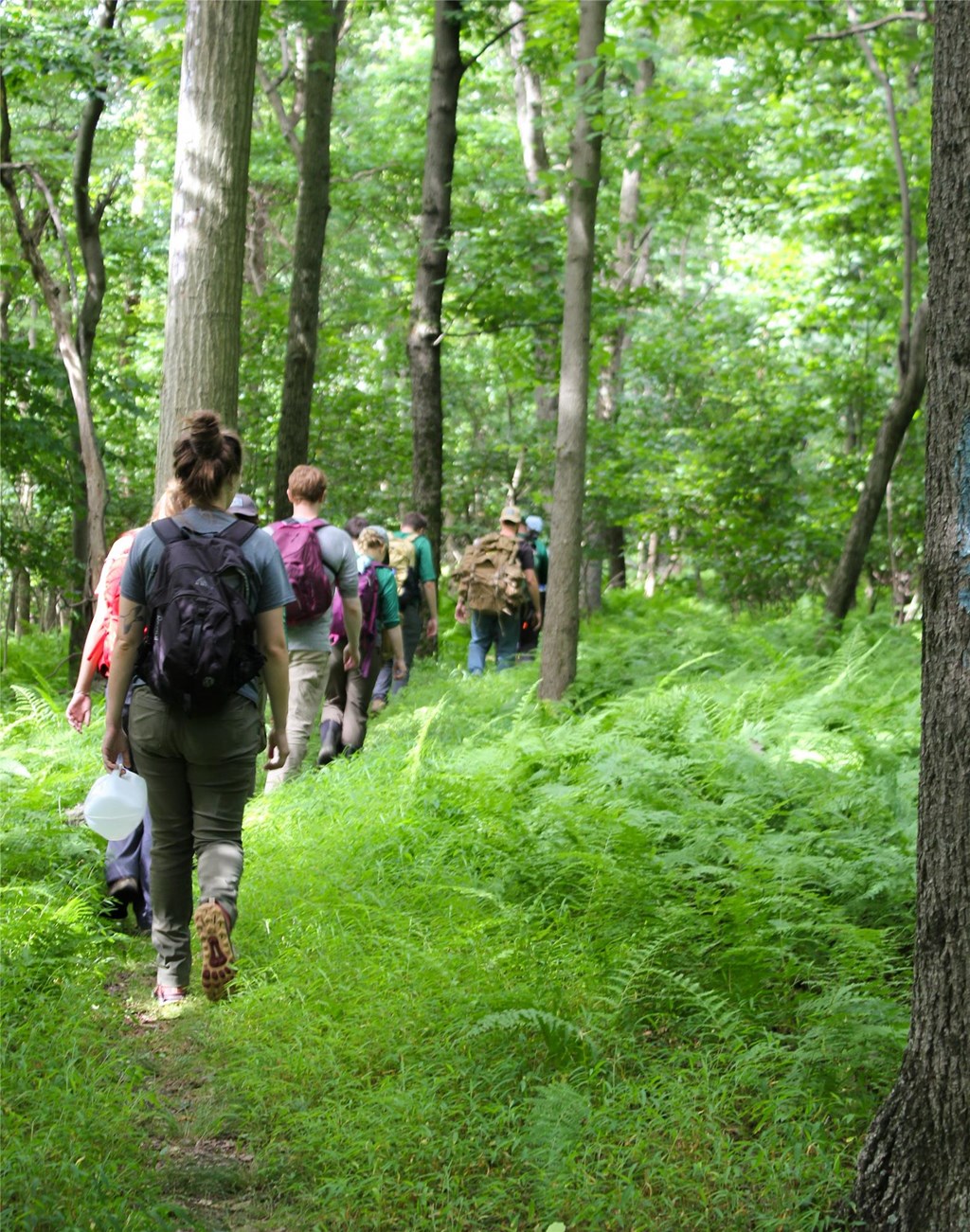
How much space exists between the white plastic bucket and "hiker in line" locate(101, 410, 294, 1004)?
6cm

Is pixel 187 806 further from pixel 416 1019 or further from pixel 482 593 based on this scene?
pixel 482 593

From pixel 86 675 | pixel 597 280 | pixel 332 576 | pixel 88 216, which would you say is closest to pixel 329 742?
pixel 332 576

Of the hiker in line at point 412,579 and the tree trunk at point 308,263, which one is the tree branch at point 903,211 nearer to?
the hiker in line at point 412,579

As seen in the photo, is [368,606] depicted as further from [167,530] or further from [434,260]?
[434,260]

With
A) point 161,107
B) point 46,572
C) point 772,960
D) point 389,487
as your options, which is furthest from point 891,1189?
point 161,107

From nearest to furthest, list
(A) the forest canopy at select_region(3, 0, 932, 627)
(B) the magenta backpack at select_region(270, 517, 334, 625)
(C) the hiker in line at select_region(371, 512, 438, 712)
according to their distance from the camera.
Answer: (B) the magenta backpack at select_region(270, 517, 334, 625), (A) the forest canopy at select_region(3, 0, 932, 627), (C) the hiker in line at select_region(371, 512, 438, 712)

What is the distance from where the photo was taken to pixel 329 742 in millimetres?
9039

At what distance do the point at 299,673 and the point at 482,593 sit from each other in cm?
537

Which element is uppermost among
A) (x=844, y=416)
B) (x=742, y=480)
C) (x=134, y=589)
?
(x=844, y=416)

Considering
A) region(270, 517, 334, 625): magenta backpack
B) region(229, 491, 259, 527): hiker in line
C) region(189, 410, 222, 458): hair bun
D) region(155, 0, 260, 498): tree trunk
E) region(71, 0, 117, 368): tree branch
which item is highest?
region(71, 0, 117, 368): tree branch

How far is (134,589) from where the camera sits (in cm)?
458

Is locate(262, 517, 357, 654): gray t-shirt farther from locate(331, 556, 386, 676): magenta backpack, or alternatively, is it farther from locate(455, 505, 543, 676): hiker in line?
locate(455, 505, 543, 676): hiker in line

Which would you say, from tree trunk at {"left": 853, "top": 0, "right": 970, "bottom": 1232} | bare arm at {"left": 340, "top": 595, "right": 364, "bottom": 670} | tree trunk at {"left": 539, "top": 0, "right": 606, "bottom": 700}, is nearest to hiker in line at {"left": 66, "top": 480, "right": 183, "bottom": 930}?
bare arm at {"left": 340, "top": 595, "right": 364, "bottom": 670}

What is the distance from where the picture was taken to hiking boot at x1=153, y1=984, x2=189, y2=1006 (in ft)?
15.7
